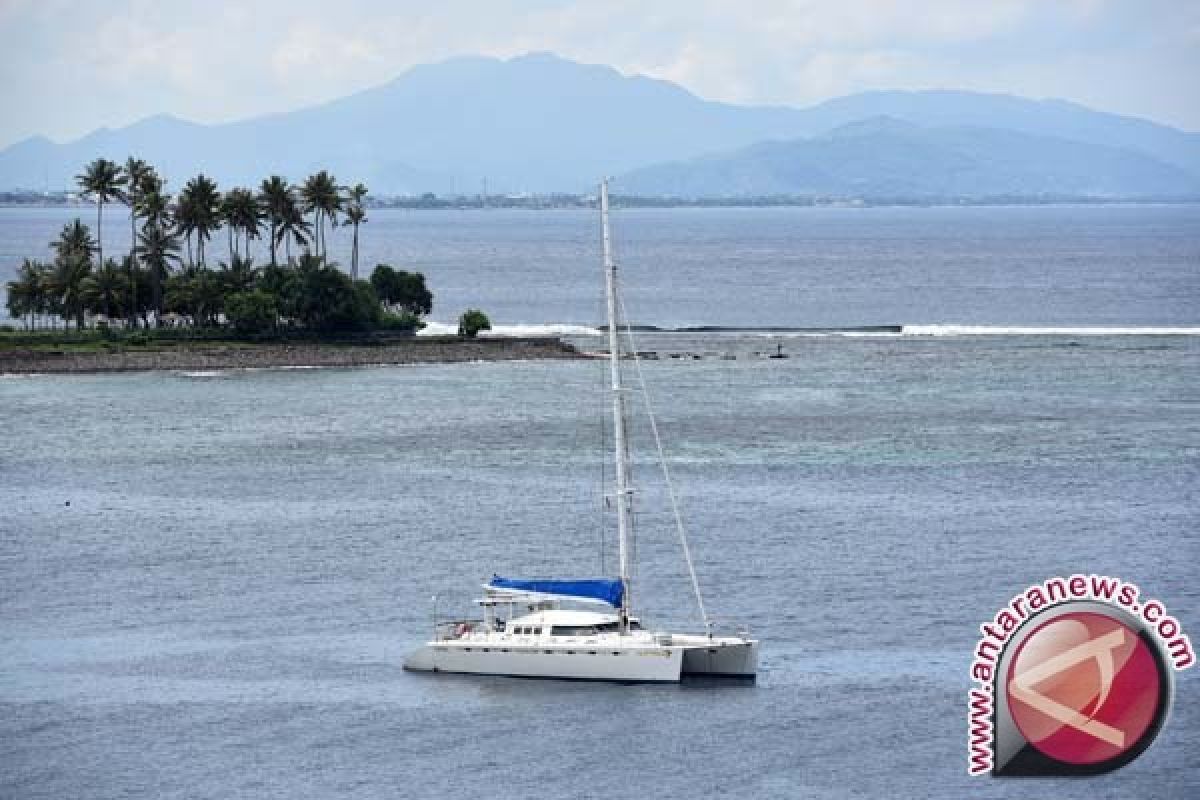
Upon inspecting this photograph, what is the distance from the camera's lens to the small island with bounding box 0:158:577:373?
15038 centimetres

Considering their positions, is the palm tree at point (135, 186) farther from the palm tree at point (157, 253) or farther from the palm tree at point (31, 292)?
the palm tree at point (31, 292)

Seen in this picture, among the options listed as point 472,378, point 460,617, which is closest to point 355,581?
point 460,617

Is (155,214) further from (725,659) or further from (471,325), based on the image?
(725,659)

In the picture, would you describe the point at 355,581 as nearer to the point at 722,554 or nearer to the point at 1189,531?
the point at 722,554

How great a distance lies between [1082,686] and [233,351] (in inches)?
4513

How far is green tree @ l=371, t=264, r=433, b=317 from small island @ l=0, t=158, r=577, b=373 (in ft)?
7.84

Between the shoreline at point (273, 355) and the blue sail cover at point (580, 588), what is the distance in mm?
83299

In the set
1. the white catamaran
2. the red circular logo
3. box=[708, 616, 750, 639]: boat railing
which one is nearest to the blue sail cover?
the white catamaran

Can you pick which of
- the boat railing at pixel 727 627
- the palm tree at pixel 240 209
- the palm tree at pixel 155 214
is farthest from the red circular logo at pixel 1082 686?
the palm tree at pixel 240 209

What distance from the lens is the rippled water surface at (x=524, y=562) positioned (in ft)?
184

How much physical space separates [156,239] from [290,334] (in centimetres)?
1172

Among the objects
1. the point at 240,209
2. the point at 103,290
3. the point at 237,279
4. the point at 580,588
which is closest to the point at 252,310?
the point at 237,279

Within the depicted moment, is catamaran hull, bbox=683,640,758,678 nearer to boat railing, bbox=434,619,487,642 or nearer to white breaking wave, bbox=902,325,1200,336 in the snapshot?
boat railing, bbox=434,619,487,642

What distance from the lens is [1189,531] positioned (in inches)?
3250
